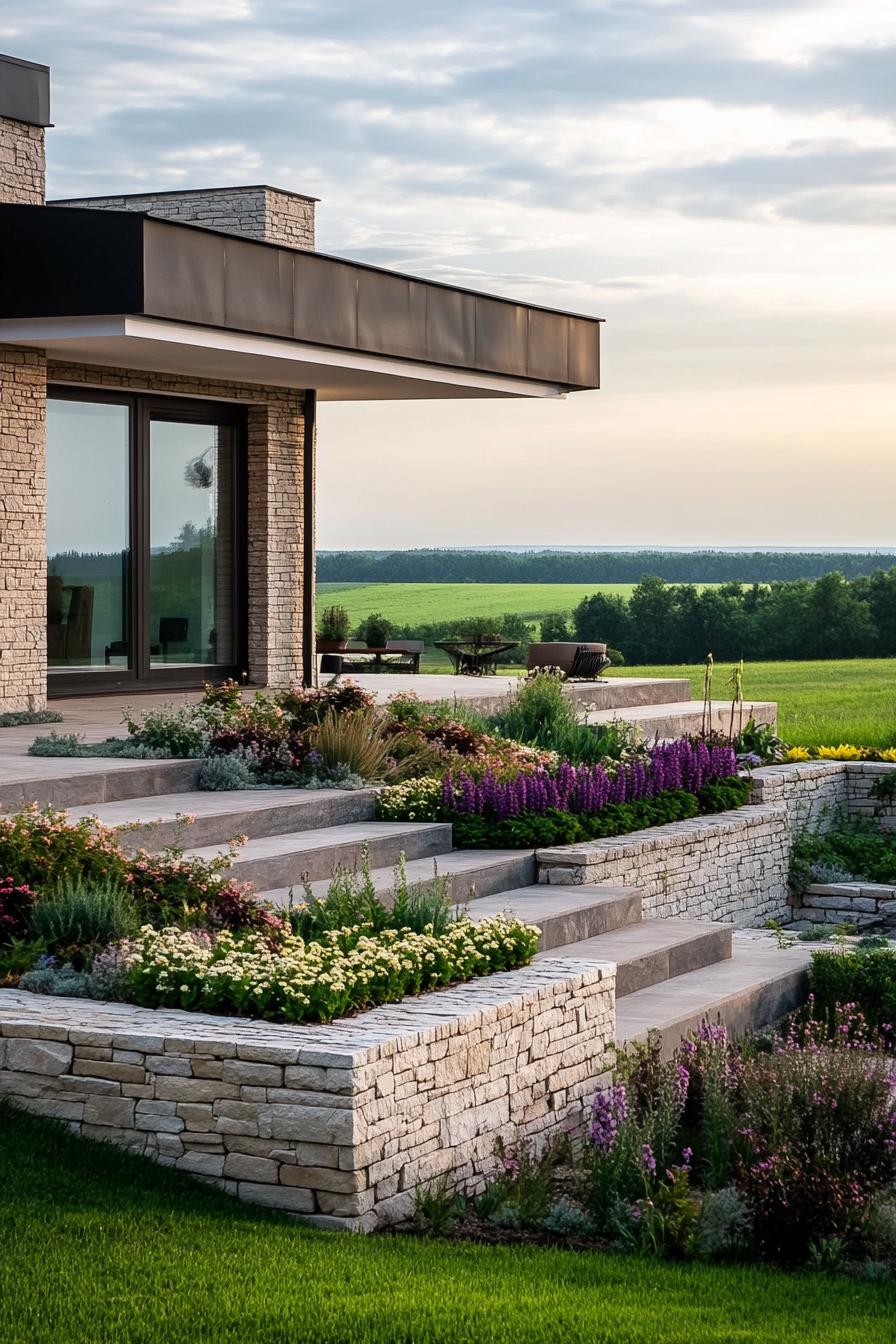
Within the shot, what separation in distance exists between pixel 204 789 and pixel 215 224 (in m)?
9.06

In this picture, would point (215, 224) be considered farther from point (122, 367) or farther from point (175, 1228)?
point (175, 1228)

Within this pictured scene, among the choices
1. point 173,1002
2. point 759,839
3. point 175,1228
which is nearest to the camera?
point 175,1228

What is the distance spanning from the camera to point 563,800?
38.2 ft

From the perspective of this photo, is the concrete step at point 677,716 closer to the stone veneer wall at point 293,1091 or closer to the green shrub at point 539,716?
the green shrub at point 539,716

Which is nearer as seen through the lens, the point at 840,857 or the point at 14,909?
the point at 14,909

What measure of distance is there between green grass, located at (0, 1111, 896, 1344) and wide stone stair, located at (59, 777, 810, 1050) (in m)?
2.73

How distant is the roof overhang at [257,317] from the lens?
41.9 ft

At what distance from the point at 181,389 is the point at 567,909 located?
8776 millimetres

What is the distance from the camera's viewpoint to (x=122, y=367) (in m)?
15.7

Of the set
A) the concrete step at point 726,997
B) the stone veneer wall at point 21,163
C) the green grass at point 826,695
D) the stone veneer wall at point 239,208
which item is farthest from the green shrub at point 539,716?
the stone veneer wall at point 239,208

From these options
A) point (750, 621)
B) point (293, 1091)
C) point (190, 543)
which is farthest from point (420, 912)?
point (750, 621)

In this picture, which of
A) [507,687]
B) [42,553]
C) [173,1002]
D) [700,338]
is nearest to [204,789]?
[42,553]

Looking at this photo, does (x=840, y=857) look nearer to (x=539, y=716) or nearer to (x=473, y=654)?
(x=539, y=716)

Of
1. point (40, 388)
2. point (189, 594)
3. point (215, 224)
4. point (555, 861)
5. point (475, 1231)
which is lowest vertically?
point (475, 1231)
